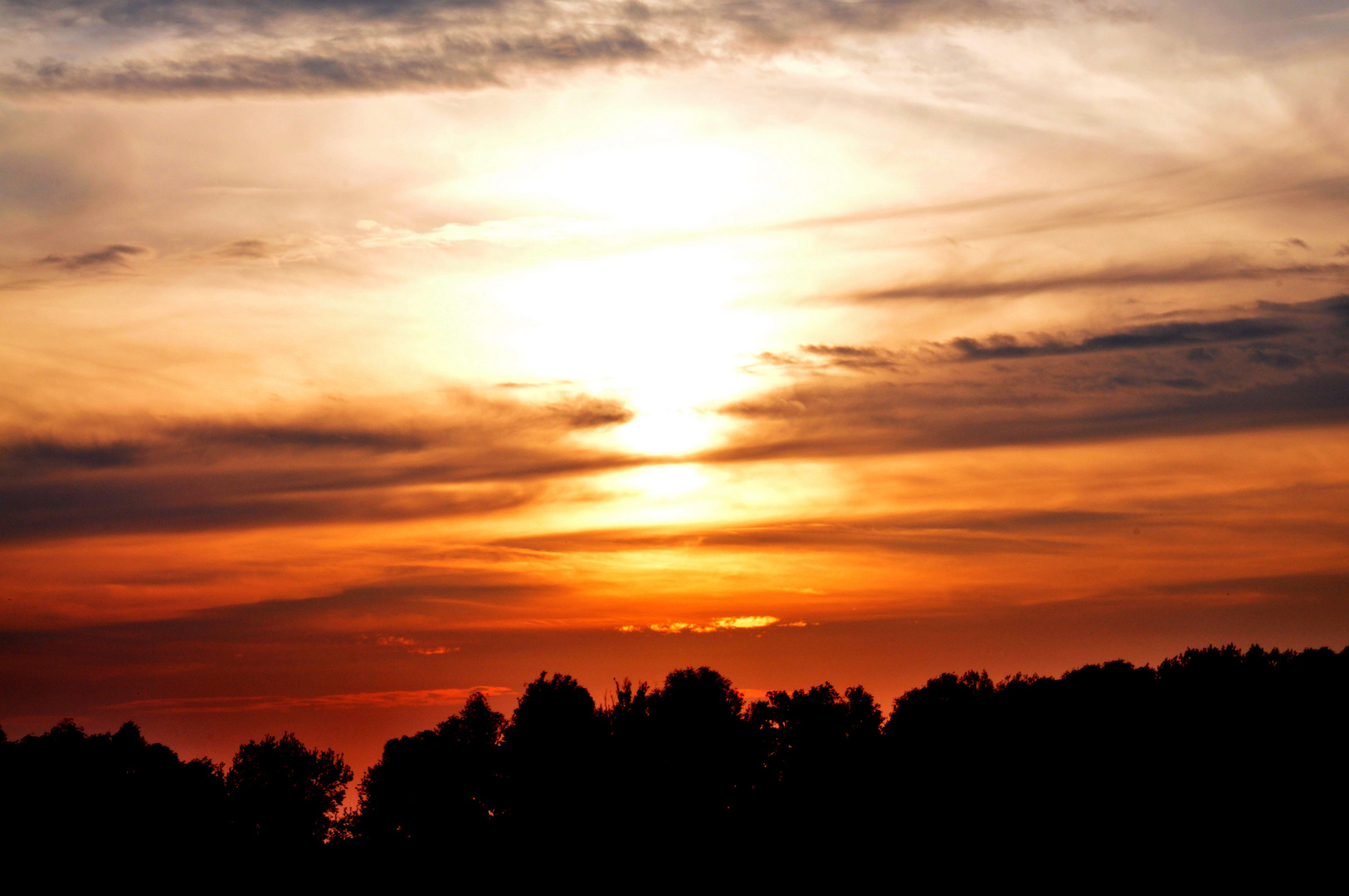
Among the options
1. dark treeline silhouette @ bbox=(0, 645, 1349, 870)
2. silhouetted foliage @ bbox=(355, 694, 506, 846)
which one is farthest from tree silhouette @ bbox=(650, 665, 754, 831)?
silhouetted foliage @ bbox=(355, 694, 506, 846)

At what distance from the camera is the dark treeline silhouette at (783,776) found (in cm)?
11544

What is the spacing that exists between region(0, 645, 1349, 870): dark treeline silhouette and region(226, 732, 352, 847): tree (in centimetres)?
35

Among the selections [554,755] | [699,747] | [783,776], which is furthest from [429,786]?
[783,776]

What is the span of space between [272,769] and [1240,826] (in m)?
136

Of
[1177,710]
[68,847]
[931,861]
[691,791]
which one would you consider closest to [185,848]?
[68,847]

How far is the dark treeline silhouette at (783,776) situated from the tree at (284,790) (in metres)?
0.35

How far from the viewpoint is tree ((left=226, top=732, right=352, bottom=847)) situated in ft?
591

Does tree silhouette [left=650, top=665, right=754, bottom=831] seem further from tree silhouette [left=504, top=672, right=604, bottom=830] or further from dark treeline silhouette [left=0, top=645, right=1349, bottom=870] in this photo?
tree silhouette [left=504, top=672, right=604, bottom=830]

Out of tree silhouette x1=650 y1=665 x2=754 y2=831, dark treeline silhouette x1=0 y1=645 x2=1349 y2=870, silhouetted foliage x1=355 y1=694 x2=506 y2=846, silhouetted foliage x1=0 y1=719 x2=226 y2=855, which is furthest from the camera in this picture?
silhouetted foliage x1=355 y1=694 x2=506 y2=846

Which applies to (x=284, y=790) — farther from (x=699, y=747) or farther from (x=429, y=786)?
(x=699, y=747)

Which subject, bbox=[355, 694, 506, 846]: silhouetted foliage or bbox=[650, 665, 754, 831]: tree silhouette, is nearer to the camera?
bbox=[650, 665, 754, 831]: tree silhouette

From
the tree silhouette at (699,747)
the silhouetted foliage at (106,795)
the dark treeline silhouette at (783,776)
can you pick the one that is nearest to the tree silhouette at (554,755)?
the dark treeline silhouette at (783,776)

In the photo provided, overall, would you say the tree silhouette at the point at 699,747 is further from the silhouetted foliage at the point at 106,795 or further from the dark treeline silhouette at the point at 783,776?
the silhouetted foliage at the point at 106,795

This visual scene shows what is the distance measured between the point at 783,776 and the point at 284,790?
7590 centimetres
